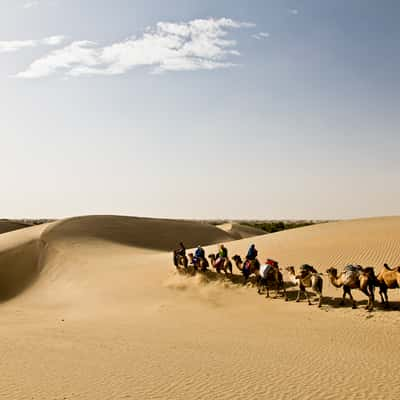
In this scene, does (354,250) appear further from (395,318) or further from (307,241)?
(395,318)

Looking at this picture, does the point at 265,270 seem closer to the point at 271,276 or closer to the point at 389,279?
the point at 271,276

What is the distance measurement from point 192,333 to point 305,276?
5.56m

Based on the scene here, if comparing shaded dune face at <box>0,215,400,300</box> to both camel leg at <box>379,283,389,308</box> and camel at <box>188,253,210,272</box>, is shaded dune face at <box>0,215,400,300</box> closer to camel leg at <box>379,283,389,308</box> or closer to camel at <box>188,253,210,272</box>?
camel at <box>188,253,210,272</box>

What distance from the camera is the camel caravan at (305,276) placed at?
46.2 ft

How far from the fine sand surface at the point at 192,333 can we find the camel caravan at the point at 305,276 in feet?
1.64

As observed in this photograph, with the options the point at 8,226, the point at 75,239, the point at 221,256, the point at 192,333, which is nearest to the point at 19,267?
the point at 75,239

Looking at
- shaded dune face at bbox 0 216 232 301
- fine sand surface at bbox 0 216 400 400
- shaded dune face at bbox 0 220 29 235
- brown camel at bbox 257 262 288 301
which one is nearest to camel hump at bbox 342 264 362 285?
fine sand surface at bbox 0 216 400 400

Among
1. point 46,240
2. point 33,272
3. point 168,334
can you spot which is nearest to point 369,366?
point 168,334

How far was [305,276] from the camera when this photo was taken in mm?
16141

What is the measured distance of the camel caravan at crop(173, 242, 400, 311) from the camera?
14086 millimetres

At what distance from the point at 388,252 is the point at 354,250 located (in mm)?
1761

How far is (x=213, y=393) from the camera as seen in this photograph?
282 inches

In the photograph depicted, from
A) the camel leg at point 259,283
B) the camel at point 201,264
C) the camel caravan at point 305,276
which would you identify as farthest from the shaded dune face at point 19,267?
the camel leg at point 259,283

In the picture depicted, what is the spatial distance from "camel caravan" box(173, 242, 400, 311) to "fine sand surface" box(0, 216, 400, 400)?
0.50 metres
